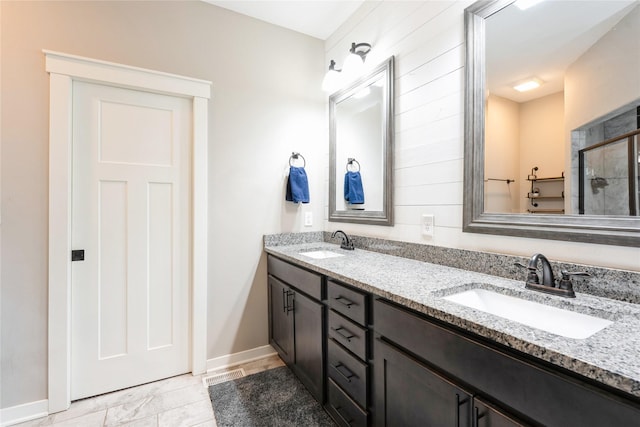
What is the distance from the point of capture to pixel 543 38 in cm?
121

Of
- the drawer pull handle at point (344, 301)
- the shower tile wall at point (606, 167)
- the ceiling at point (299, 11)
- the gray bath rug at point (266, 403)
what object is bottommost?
the gray bath rug at point (266, 403)

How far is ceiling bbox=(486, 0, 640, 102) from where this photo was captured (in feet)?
3.50

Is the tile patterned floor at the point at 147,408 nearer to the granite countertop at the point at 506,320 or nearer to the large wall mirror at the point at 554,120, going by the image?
the granite countertop at the point at 506,320

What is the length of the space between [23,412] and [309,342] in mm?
1672

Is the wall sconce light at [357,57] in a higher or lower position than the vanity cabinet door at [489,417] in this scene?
higher

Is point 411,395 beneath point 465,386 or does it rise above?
beneath

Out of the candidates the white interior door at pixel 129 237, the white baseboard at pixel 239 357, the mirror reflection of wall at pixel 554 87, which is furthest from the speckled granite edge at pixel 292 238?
the mirror reflection of wall at pixel 554 87

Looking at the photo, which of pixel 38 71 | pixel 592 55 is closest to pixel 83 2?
pixel 38 71

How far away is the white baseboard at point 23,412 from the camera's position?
1.64 meters

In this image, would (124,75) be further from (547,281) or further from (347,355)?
(547,281)

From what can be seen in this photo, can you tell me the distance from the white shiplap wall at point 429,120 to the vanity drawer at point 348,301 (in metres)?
0.60

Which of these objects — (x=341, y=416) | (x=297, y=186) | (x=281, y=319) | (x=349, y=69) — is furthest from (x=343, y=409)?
(x=349, y=69)

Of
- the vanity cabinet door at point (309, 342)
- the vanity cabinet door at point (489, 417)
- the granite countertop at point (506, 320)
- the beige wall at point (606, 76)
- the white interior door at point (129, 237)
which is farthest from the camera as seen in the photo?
the white interior door at point (129, 237)

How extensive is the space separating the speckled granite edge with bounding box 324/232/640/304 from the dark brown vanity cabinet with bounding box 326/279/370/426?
558 mm
